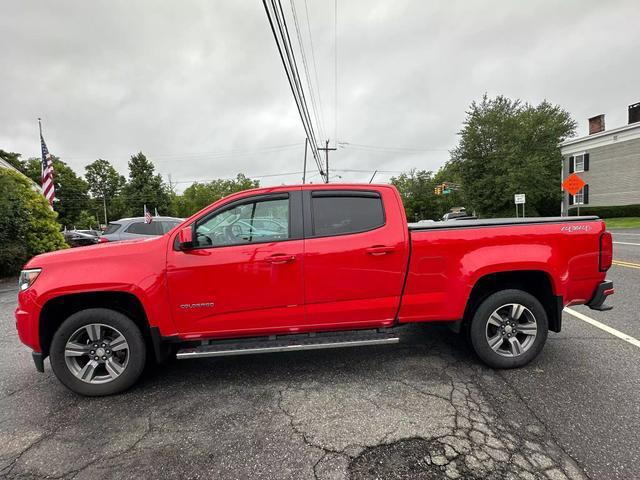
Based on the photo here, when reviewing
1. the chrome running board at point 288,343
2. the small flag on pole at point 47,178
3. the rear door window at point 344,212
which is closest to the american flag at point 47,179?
the small flag on pole at point 47,178

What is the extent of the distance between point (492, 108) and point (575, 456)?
3808 cm

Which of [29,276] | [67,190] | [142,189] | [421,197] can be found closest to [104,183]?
[67,190]

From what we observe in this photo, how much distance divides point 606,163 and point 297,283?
3978 centimetres

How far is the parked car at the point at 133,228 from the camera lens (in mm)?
10180

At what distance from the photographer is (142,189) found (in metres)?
62.6

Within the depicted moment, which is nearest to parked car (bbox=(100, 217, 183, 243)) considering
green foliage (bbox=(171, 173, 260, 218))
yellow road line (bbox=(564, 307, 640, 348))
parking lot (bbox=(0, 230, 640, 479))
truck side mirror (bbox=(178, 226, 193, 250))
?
parking lot (bbox=(0, 230, 640, 479))

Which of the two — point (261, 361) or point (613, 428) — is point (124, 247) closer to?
point (261, 361)

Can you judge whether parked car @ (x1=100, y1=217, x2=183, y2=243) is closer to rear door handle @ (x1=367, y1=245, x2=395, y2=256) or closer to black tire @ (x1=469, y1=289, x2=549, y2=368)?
rear door handle @ (x1=367, y1=245, x2=395, y2=256)

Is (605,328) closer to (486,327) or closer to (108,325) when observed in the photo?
(486,327)

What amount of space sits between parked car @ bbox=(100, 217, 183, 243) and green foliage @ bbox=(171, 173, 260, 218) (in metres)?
65.1

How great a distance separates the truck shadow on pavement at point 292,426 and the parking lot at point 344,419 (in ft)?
0.03

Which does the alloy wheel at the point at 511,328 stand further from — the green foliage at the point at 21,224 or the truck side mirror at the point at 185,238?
the green foliage at the point at 21,224

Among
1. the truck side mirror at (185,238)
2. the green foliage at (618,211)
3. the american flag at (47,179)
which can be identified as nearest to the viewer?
the truck side mirror at (185,238)

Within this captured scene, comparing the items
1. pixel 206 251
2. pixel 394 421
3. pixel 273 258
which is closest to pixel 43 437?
pixel 206 251
